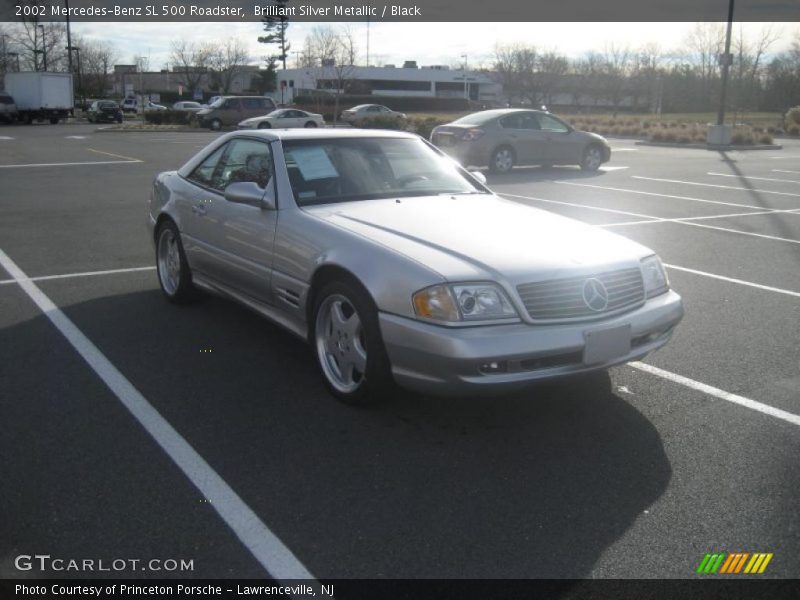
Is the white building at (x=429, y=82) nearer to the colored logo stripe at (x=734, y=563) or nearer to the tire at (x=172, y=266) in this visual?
the tire at (x=172, y=266)

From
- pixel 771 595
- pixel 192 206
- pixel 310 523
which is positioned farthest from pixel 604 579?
pixel 192 206

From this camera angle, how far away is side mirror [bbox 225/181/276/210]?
5082 millimetres

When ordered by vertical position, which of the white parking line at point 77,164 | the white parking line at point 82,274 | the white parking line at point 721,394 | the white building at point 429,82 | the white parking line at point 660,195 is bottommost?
the white parking line at point 721,394

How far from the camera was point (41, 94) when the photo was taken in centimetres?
4691

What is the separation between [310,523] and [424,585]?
1.98 ft

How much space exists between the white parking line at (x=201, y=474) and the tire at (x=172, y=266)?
2.90ft

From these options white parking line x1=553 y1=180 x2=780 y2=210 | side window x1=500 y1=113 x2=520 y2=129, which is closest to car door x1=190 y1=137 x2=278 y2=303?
white parking line x1=553 y1=180 x2=780 y2=210

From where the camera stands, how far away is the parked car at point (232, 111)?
41.9m

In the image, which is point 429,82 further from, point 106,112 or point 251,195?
point 251,195

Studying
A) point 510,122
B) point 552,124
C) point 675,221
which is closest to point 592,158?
point 552,124

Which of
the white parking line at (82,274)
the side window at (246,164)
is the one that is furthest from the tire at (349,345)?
the white parking line at (82,274)

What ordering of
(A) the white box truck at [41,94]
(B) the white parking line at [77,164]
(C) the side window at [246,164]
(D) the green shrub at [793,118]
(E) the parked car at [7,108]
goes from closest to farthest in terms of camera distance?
1. (C) the side window at [246,164]
2. (B) the white parking line at [77,164]
3. (D) the green shrub at [793,118]
4. (E) the parked car at [7,108]
5. (A) the white box truck at [41,94]

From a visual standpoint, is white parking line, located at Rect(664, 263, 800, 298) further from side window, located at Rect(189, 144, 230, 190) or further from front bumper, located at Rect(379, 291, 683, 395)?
side window, located at Rect(189, 144, 230, 190)

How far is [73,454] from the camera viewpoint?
12.7ft
